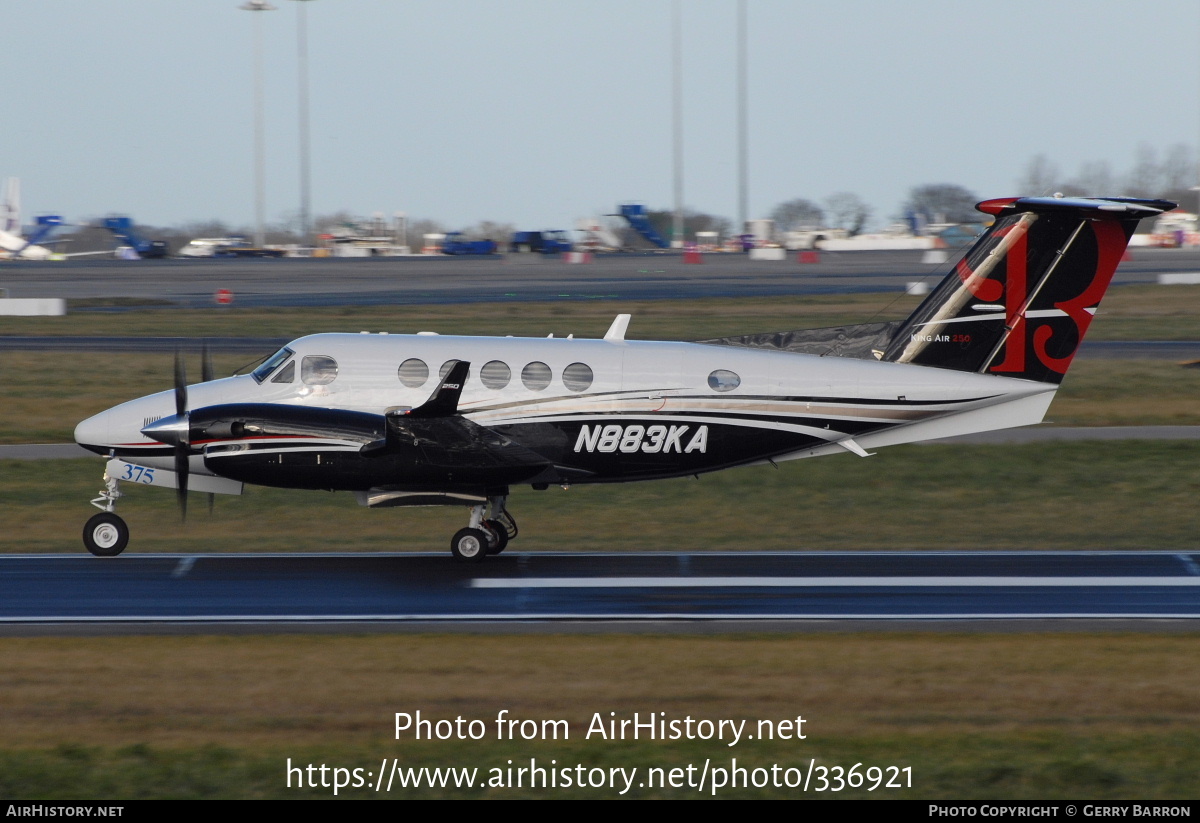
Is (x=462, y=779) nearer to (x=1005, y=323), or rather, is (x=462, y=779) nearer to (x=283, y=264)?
(x=1005, y=323)

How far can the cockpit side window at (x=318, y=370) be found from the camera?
1786cm

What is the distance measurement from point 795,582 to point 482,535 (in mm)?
4325

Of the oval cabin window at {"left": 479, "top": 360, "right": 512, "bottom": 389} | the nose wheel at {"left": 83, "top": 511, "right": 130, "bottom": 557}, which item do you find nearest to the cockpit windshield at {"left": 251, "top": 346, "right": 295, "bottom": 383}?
the oval cabin window at {"left": 479, "top": 360, "right": 512, "bottom": 389}

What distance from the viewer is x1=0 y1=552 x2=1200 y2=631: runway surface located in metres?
15.0

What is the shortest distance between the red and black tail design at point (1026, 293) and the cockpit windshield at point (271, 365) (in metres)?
8.68

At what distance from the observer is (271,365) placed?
18.0m

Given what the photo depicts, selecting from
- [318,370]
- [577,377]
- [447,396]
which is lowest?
[447,396]

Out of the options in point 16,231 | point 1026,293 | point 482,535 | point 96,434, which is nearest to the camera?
point 96,434

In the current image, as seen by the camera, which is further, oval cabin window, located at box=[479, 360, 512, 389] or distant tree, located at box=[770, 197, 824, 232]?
distant tree, located at box=[770, 197, 824, 232]

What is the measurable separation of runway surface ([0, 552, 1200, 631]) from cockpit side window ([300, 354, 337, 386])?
8.30 ft

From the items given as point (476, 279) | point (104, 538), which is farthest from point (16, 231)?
point (104, 538)

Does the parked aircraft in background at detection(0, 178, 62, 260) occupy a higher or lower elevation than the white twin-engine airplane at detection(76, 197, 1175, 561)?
higher

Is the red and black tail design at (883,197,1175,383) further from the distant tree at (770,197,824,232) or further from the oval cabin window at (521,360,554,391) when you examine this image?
the distant tree at (770,197,824,232)

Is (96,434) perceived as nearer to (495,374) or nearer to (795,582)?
(495,374)
